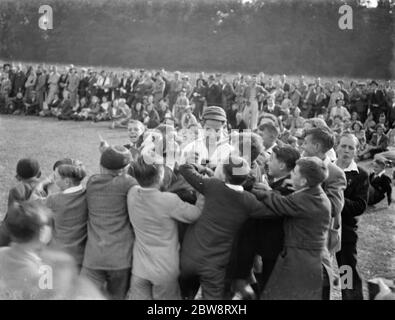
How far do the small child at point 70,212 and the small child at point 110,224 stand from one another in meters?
0.07

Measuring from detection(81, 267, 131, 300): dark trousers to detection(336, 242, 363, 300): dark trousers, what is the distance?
1676 mm

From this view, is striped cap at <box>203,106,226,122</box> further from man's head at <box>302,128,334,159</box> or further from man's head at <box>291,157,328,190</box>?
man's head at <box>291,157,328,190</box>

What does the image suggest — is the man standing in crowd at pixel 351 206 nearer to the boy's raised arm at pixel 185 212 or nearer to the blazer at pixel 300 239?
the blazer at pixel 300 239

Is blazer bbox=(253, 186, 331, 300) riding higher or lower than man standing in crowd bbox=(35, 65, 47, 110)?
lower

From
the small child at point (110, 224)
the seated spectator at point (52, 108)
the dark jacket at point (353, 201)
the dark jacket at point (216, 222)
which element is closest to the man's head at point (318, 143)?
the dark jacket at point (353, 201)

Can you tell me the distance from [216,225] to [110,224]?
663 millimetres

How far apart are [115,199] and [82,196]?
0.75 feet

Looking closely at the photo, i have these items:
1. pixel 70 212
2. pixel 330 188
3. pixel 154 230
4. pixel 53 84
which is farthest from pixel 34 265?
pixel 53 84

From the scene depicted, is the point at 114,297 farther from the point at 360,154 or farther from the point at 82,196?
the point at 360,154

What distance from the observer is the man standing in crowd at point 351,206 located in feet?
11.0

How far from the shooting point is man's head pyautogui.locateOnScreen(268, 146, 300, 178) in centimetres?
295

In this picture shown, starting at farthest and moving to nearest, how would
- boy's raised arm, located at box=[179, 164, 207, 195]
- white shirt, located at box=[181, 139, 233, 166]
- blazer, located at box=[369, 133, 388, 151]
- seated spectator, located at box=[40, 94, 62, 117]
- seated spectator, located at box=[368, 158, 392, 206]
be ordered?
seated spectator, located at box=[40, 94, 62, 117]
blazer, located at box=[369, 133, 388, 151]
seated spectator, located at box=[368, 158, 392, 206]
white shirt, located at box=[181, 139, 233, 166]
boy's raised arm, located at box=[179, 164, 207, 195]

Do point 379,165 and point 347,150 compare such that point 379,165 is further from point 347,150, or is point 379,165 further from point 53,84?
point 53,84

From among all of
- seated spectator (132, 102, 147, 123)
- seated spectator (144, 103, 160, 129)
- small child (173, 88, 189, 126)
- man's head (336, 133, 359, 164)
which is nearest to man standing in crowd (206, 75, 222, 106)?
small child (173, 88, 189, 126)
